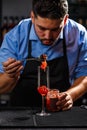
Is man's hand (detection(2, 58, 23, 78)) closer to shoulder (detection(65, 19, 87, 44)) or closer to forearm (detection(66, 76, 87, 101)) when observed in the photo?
forearm (detection(66, 76, 87, 101))

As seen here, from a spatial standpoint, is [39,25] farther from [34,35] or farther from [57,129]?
[57,129]

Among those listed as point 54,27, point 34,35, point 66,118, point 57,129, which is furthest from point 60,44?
point 57,129

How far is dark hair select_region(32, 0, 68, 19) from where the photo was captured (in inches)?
96.3

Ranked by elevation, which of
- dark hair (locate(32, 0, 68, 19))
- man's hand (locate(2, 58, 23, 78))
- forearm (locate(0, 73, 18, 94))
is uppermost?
dark hair (locate(32, 0, 68, 19))

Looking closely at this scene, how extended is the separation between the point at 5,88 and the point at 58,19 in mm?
744

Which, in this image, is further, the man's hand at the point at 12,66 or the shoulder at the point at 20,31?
the shoulder at the point at 20,31

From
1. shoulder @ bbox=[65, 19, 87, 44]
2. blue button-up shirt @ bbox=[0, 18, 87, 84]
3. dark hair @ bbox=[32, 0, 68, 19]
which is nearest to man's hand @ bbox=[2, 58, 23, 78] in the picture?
dark hair @ bbox=[32, 0, 68, 19]

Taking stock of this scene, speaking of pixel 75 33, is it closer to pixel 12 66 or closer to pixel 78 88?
pixel 78 88

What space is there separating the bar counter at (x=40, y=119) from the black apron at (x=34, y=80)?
1.86 ft

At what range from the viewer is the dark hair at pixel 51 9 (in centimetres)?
245

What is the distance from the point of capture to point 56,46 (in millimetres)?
2926

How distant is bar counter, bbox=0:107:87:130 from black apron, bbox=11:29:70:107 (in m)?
0.57

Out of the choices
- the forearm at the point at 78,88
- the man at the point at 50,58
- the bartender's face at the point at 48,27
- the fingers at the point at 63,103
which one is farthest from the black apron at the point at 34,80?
the fingers at the point at 63,103

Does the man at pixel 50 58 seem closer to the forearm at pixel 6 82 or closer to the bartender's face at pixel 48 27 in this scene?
the forearm at pixel 6 82
